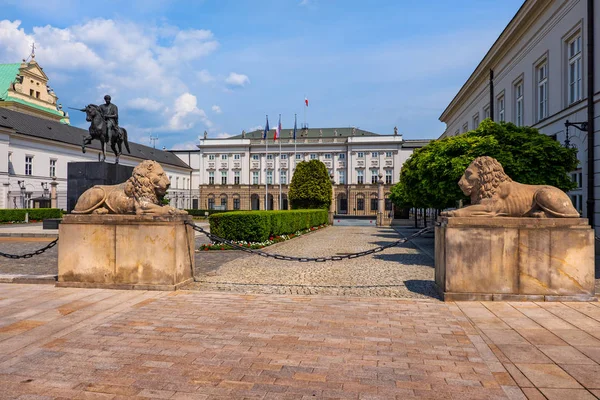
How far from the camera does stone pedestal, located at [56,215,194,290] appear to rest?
23.4 feet

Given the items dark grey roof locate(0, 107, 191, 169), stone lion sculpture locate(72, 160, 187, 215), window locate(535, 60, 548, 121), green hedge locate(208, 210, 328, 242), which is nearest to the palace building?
dark grey roof locate(0, 107, 191, 169)

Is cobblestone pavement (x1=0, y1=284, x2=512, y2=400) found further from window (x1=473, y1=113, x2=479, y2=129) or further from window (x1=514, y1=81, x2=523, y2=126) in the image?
window (x1=473, y1=113, x2=479, y2=129)

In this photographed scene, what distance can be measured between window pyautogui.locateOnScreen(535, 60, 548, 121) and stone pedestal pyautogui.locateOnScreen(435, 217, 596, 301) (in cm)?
1579

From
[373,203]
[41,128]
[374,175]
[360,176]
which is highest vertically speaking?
[41,128]

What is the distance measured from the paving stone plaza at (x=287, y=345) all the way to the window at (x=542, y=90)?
1656 cm

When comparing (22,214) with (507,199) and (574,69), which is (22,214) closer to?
(507,199)

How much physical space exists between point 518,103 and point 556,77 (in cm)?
598

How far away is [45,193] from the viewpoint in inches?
1778

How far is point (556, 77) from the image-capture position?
59.8ft

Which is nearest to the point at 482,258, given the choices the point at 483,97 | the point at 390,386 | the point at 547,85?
the point at 390,386

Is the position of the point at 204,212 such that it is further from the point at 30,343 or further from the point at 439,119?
the point at 30,343

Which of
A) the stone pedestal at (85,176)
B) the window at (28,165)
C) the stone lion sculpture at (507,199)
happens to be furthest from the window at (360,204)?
the stone lion sculpture at (507,199)

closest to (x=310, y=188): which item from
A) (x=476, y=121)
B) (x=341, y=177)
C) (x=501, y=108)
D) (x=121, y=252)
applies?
(x=476, y=121)

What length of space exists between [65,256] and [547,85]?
20.5m
